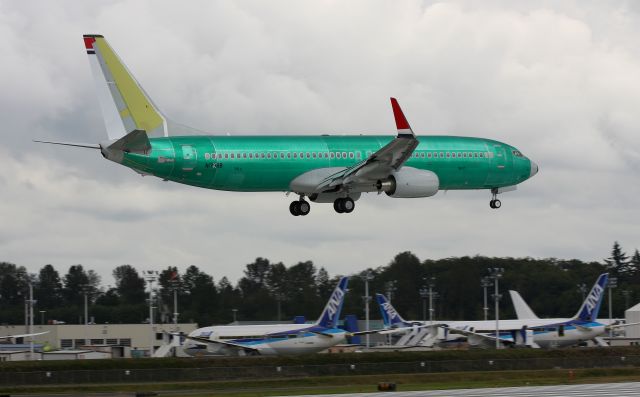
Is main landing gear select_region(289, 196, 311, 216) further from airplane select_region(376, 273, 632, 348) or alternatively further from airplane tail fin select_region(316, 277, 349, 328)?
airplane select_region(376, 273, 632, 348)

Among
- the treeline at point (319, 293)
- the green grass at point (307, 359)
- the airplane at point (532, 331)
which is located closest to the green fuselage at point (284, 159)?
the green grass at point (307, 359)

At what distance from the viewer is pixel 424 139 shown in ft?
272

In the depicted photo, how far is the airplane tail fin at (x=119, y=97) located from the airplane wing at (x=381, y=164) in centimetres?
1141

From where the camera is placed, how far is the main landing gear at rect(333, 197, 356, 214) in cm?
8012

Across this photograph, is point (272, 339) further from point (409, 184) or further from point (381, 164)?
point (381, 164)

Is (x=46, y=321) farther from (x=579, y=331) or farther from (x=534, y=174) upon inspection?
(x=534, y=174)

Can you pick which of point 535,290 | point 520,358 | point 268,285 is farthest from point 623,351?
point 268,285

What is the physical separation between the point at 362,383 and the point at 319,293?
107324mm

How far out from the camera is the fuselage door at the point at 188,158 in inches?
2906

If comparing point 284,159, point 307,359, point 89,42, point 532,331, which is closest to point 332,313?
point 307,359

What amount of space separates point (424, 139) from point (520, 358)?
17573 mm

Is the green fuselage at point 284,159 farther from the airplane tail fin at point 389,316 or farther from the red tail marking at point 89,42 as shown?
the airplane tail fin at point 389,316

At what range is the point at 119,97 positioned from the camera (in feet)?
253

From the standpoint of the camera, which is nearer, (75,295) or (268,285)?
(268,285)
